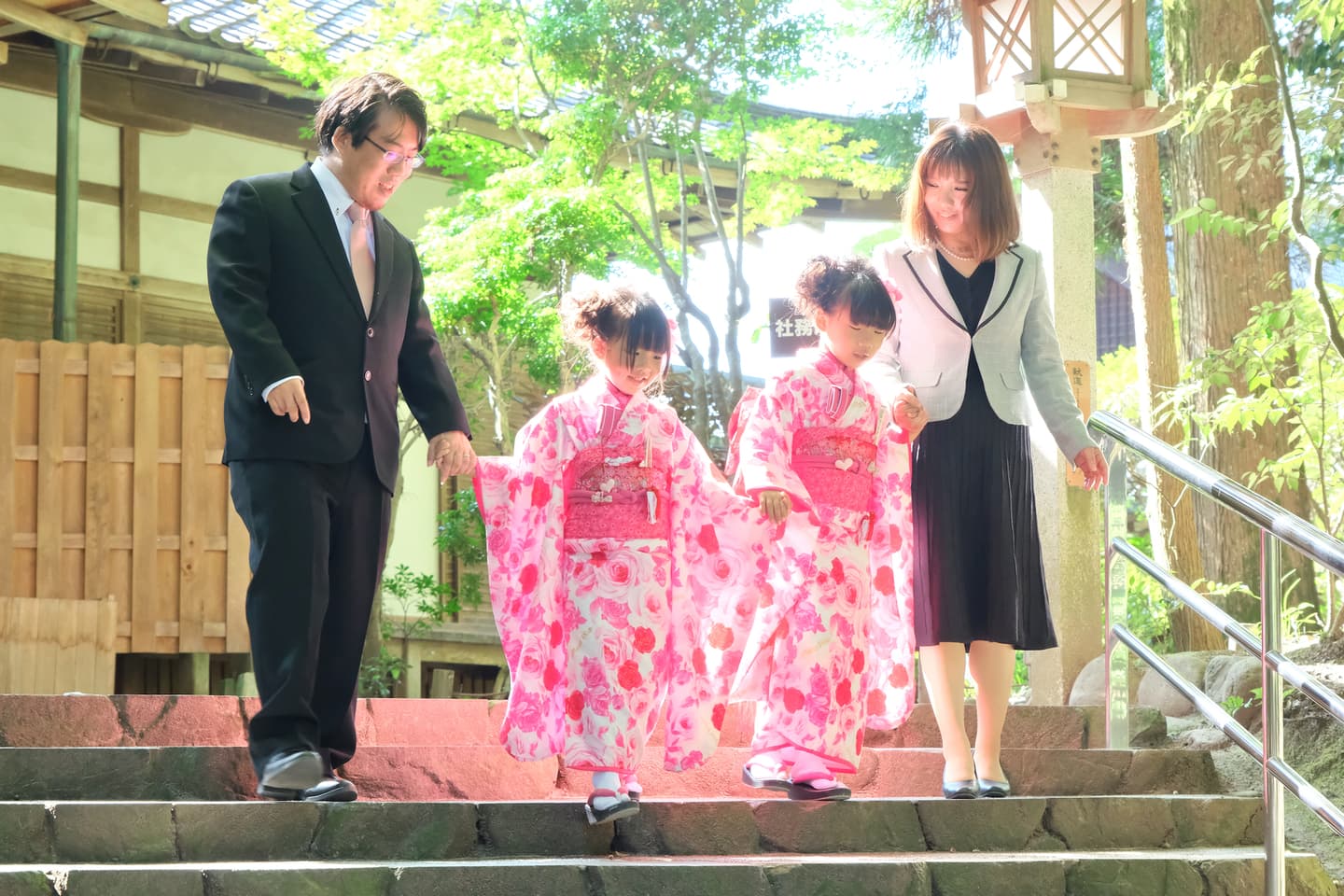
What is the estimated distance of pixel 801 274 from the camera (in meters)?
4.25

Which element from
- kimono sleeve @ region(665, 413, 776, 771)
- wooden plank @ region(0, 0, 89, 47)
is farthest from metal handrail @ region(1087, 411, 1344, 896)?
wooden plank @ region(0, 0, 89, 47)

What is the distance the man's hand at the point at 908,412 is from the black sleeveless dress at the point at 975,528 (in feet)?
0.52

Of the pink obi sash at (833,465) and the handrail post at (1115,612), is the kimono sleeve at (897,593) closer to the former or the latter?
the pink obi sash at (833,465)

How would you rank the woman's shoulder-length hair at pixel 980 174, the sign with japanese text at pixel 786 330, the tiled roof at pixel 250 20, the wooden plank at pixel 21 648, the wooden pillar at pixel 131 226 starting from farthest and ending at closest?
the wooden pillar at pixel 131 226 < the tiled roof at pixel 250 20 < the wooden plank at pixel 21 648 < the sign with japanese text at pixel 786 330 < the woman's shoulder-length hair at pixel 980 174

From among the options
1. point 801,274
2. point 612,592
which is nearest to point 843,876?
point 612,592

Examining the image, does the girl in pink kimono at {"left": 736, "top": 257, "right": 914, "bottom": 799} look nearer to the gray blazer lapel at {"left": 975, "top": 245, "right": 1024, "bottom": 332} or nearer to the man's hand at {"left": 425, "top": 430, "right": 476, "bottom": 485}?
the gray blazer lapel at {"left": 975, "top": 245, "right": 1024, "bottom": 332}

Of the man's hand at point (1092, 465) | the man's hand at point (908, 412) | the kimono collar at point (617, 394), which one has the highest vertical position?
the kimono collar at point (617, 394)

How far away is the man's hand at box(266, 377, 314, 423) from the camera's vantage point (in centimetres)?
358

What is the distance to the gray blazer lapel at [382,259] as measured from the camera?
3939 mm

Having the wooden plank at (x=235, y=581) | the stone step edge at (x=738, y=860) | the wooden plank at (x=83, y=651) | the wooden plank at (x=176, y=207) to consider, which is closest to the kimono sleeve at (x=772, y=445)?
the stone step edge at (x=738, y=860)

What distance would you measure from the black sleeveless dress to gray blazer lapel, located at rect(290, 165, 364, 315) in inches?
69.5

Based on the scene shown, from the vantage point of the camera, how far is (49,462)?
8.52 meters

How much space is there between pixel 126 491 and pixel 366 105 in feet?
18.3

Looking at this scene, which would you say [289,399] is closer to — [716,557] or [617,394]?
[617,394]
